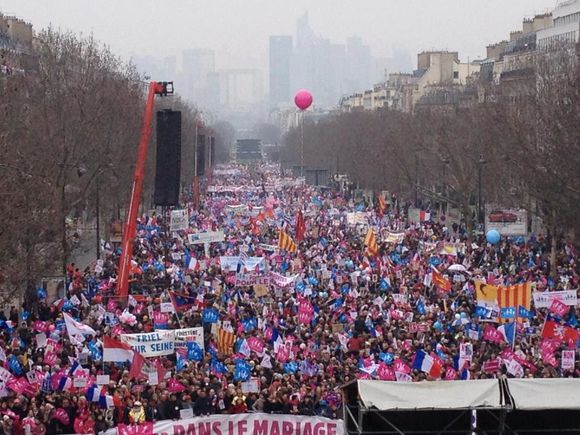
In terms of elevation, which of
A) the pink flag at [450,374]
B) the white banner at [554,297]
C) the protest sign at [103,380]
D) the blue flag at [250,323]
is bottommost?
the pink flag at [450,374]

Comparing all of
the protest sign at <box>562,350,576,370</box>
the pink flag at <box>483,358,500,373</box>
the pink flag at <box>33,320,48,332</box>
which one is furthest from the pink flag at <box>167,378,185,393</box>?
the protest sign at <box>562,350,576,370</box>

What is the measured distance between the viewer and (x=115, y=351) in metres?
20.7

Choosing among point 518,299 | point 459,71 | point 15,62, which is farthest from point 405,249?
point 459,71

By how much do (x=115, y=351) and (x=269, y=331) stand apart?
4163mm

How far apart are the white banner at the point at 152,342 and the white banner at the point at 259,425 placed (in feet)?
17.9

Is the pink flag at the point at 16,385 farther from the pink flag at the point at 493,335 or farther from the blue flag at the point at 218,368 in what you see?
the pink flag at the point at 493,335

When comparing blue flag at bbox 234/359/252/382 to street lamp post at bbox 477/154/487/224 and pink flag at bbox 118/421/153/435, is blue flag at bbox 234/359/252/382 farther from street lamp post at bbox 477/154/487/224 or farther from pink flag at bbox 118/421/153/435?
street lamp post at bbox 477/154/487/224

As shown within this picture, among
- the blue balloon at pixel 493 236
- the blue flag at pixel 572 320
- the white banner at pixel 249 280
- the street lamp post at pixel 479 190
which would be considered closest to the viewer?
the blue flag at pixel 572 320

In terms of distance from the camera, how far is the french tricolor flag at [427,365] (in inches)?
814

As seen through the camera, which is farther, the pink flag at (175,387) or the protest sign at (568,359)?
the protest sign at (568,359)

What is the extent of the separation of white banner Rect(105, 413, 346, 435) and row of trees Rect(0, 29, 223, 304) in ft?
31.3

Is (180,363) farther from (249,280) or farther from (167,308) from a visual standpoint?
(249,280)

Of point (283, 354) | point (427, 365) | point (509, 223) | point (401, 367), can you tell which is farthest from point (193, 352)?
point (509, 223)

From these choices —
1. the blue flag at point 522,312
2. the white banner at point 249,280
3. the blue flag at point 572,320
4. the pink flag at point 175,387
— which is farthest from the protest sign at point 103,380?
the white banner at point 249,280
